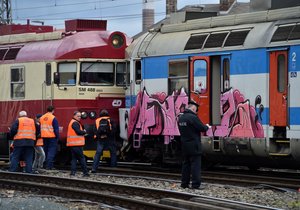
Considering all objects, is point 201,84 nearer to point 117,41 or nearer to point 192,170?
point 192,170

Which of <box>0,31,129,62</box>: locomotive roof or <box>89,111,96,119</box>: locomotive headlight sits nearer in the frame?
<box>89,111,96,119</box>: locomotive headlight

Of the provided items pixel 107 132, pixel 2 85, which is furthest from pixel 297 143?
pixel 2 85

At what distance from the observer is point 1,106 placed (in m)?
21.8

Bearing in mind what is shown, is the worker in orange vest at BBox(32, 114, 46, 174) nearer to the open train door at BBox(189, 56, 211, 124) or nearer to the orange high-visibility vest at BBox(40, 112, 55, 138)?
the orange high-visibility vest at BBox(40, 112, 55, 138)

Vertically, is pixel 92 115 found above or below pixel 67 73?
below

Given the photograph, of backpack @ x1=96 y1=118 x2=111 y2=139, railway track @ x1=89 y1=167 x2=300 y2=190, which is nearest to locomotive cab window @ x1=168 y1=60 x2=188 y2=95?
backpack @ x1=96 y1=118 x2=111 y2=139

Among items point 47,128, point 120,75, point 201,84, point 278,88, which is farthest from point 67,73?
point 278,88

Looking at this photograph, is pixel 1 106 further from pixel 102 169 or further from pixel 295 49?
pixel 295 49

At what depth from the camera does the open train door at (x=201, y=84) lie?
16531 mm

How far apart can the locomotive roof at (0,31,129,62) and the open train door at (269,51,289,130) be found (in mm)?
6305

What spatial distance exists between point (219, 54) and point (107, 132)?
386 centimetres

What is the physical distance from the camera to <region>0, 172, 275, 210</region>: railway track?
1110 centimetres

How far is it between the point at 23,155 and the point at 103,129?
2.16 metres

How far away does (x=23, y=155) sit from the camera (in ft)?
58.7
